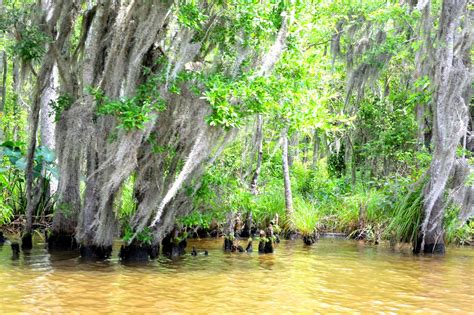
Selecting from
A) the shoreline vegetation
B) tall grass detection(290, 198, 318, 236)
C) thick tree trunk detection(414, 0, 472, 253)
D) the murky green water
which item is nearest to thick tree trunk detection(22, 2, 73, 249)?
the shoreline vegetation

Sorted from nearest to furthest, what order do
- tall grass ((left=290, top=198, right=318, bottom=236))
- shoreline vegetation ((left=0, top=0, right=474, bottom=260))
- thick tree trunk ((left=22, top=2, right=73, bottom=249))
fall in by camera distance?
shoreline vegetation ((left=0, top=0, right=474, bottom=260)), thick tree trunk ((left=22, top=2, right=73, bottom=249)), tall grass ((left=290, top=198, right=318, bottom=236))

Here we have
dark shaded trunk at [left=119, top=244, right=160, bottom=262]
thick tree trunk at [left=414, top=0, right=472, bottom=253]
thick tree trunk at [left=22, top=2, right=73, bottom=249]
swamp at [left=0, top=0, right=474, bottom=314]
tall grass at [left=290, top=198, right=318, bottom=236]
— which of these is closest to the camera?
swamp at [left=0, top=0, right=474, bottom=314]

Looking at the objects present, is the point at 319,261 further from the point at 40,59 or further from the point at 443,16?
the point at 40,59

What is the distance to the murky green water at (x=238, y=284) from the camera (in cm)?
565

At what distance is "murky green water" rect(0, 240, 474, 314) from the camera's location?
5.65 m

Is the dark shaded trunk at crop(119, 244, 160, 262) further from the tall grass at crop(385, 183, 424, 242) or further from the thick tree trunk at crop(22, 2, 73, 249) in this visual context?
the tall grass at crop(385, 183, 424, 242)

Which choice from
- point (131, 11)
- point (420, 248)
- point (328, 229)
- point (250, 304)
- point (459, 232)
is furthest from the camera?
point (328, 229)

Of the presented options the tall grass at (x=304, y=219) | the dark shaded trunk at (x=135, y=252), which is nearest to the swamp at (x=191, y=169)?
the dark shaded trunk at (x=135, y=252)

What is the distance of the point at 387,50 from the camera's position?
13.9m

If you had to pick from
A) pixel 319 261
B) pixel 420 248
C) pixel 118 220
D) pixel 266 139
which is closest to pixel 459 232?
pixel 420 248

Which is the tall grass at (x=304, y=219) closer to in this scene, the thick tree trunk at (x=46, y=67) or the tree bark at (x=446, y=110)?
the tree bark at (x=446, y=110)

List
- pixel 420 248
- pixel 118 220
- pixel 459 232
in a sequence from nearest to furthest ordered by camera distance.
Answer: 1. pixel 118 220
2. pixel 420 248
3. pixel 459 232

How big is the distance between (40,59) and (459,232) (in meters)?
9.18

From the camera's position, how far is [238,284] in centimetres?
682
